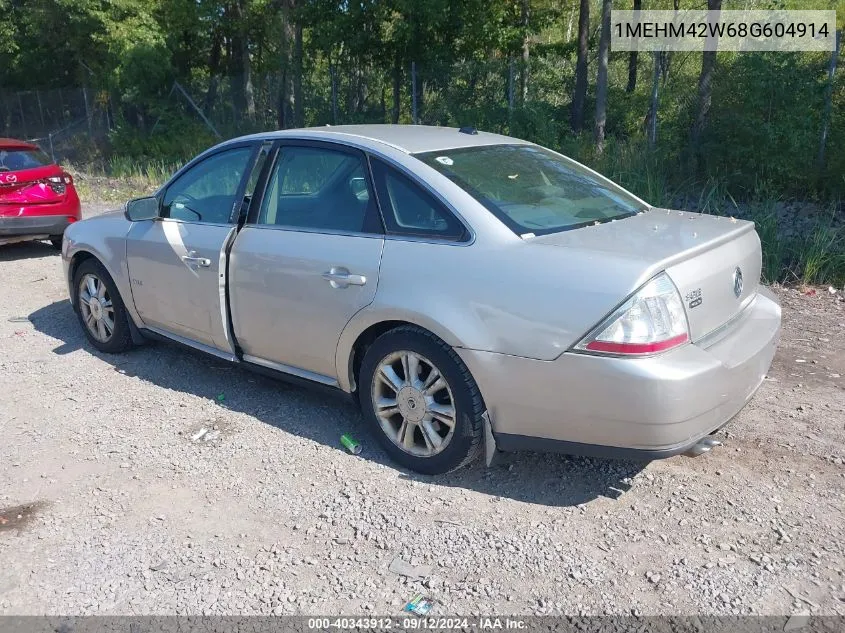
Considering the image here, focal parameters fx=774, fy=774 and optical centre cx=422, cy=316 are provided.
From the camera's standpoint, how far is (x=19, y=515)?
364 cm

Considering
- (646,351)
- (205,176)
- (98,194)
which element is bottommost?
(98,194)

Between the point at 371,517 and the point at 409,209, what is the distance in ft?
4.94

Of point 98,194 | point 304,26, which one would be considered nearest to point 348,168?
point 98,194

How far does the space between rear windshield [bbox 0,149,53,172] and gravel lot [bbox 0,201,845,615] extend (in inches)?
202

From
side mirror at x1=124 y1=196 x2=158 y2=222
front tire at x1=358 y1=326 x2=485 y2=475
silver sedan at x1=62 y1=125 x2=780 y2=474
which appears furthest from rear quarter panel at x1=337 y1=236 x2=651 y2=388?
side mirror at x1=124 y1=196 x2=158 y2=222

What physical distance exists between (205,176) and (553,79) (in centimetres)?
1299

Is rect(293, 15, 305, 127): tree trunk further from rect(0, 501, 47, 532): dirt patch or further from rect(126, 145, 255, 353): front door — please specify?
rect(0, 501, 47, 532): dirt patch

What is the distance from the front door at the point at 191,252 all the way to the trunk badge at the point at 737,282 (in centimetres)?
278

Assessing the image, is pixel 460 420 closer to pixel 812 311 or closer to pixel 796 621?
pixel 796 621

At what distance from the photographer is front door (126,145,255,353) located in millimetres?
4664

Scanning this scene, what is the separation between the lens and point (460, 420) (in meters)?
3.59

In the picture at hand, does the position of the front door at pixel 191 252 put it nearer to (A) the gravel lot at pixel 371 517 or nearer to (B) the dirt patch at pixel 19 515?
(A) the gravel lot at pixel 371 517

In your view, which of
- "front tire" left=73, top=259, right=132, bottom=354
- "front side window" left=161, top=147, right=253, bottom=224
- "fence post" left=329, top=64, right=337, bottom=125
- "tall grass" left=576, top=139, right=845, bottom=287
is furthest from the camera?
"fence post" left=329, top=64, right=337, bottom=125

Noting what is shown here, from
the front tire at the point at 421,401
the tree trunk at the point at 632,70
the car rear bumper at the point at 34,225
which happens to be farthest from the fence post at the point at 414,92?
the front tire at the point at 421,401
